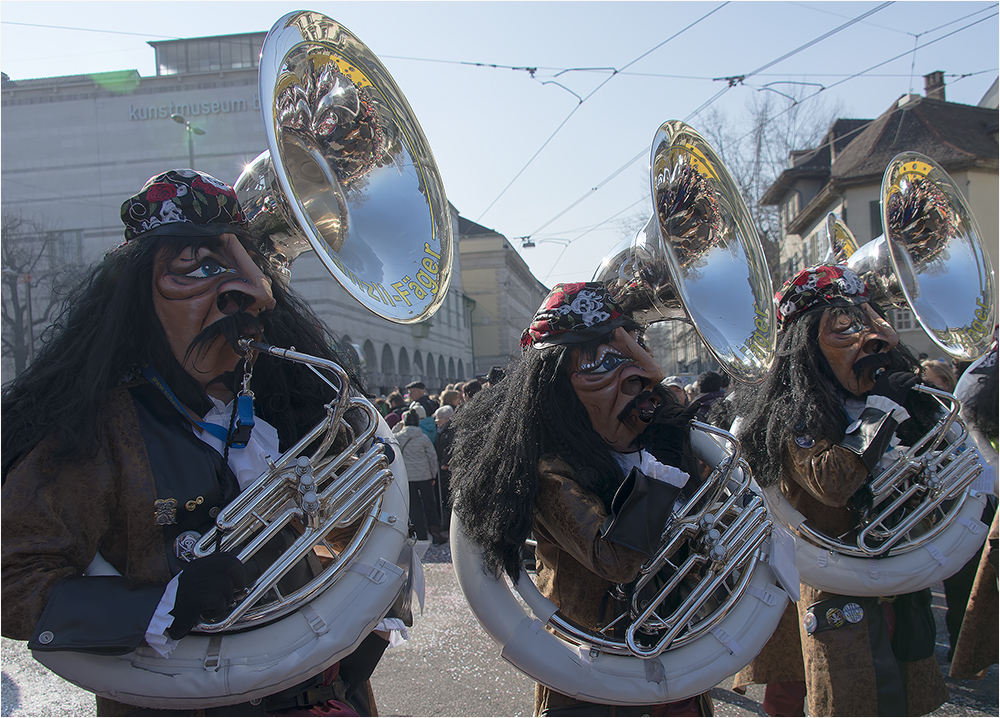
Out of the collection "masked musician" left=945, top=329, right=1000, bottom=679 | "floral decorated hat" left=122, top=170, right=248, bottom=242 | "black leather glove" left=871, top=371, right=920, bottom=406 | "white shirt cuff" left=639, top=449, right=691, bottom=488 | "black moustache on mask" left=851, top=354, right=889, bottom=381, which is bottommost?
"masked musician" left=945, top=329, right=1000, bottom=679

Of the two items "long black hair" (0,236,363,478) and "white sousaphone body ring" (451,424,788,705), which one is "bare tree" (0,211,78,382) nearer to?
"long black hair" (0,236,363,478)

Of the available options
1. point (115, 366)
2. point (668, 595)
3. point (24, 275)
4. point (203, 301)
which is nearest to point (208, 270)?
point (203, 301)

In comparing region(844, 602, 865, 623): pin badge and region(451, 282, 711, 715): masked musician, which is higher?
region(451, 282, 711, 715): masked musician

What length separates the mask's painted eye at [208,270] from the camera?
181 centimetres

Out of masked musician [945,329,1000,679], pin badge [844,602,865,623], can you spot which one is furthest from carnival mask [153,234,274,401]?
masked musician [945,329,1000,679]

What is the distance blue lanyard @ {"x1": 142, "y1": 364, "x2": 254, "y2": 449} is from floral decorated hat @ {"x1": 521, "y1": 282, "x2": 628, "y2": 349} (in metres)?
0.90

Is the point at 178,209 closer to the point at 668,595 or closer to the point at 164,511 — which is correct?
the point at 164,511

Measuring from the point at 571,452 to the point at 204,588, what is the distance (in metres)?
1.07

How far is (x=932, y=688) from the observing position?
275cm

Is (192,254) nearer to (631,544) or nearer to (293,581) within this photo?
(293,581)

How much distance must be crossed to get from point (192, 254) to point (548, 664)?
55.5 inches

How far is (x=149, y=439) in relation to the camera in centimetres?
170

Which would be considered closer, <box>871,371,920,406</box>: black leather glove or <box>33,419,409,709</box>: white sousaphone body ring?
<box>33,419,409,709</box>: white sousaphone body ring

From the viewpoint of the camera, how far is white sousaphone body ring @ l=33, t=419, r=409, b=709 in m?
1.44
